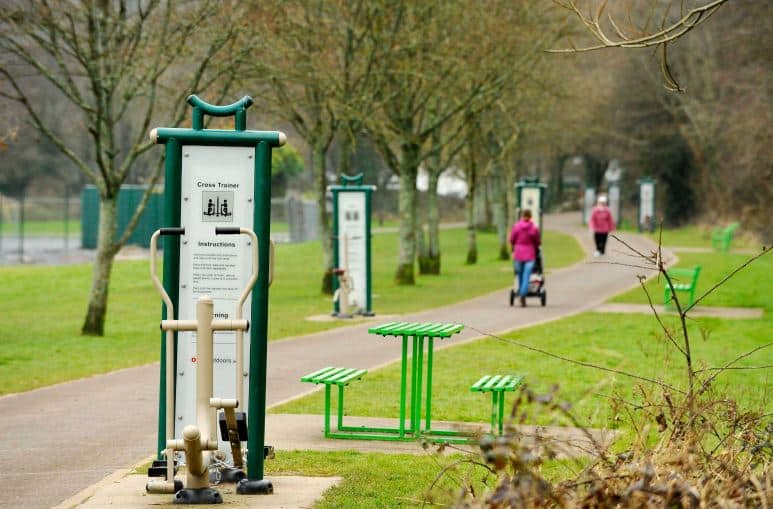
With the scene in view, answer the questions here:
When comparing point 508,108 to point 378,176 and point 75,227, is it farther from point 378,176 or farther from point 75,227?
point 378,176

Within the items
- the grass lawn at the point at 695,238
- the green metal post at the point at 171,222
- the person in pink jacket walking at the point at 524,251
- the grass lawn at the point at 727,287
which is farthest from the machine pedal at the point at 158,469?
the grass lawn at the point at 695,238

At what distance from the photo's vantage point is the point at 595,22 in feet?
23.7

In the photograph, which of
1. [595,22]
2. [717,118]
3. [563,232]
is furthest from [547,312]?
[563,232]

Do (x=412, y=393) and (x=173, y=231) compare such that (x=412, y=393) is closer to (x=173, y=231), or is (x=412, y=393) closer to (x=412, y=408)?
(x=412, y=408)

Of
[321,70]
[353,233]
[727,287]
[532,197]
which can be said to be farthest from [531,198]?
[353,233]

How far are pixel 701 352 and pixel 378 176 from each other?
80.9m

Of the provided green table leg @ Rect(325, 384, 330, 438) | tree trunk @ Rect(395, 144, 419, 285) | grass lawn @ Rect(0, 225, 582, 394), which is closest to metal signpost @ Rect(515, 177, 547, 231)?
grass lawn @ Rect(0, 225, 582, 394)

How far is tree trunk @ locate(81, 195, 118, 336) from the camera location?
69.8 feet

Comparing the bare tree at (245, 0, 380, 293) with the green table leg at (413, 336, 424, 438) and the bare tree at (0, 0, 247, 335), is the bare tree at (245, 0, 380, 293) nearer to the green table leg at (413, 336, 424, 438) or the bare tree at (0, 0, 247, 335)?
the bare tree at (0, 0, 247, 335)

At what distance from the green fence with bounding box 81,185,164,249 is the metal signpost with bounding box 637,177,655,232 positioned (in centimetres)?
2326

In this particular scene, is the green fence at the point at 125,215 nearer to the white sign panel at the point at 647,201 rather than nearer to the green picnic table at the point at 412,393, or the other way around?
the white sign panel at the point at 647,201

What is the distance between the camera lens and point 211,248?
28.0 feet

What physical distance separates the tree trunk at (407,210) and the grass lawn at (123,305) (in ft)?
1.90

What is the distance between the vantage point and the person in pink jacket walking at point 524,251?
26.1 m
